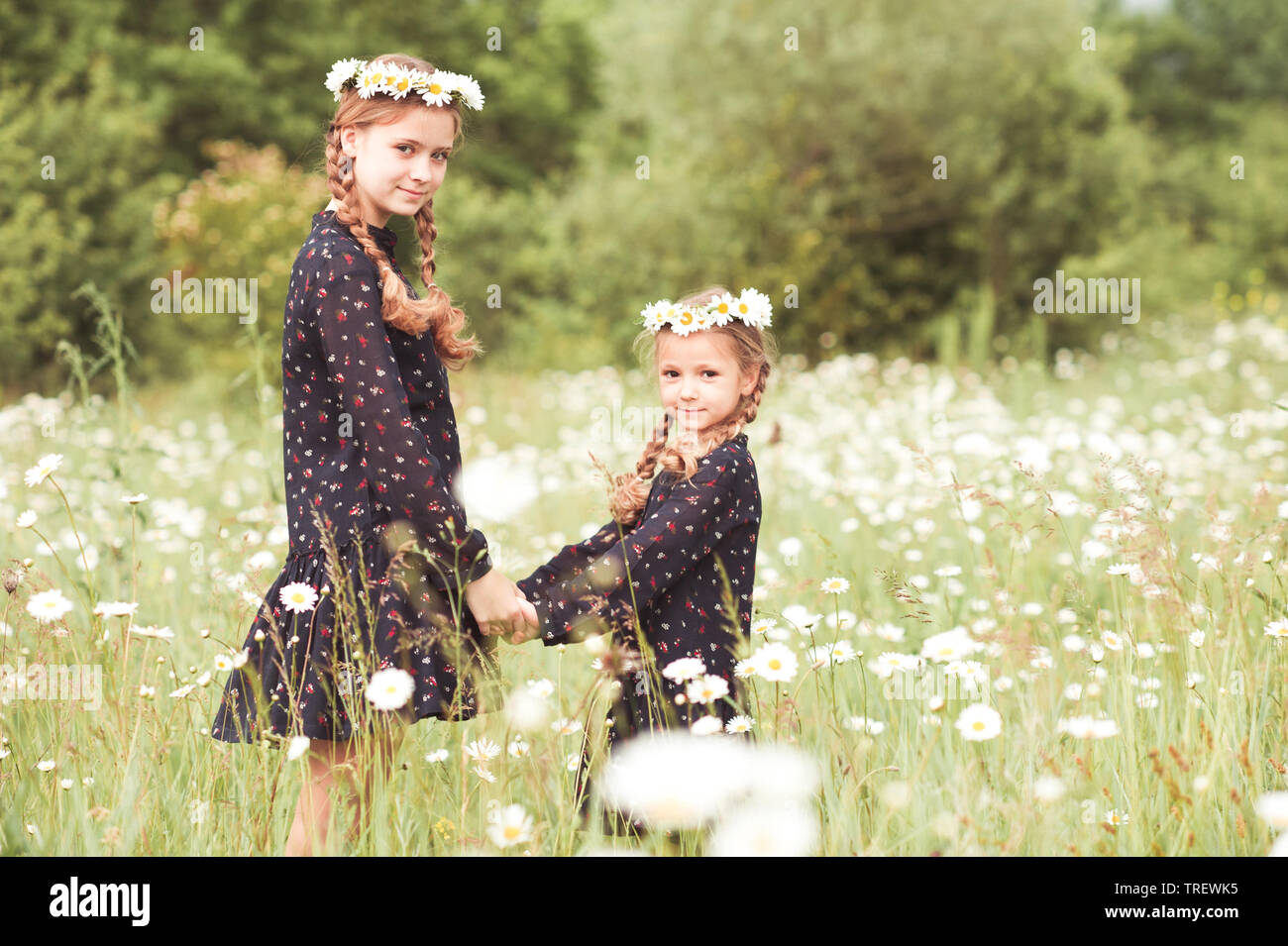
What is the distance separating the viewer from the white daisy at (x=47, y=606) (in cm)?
213

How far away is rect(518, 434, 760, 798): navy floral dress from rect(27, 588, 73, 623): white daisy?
0.88 meters

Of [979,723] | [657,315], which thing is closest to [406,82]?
[657,315]

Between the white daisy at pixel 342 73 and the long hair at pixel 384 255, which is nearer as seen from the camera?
the long hair at pixel 384 255

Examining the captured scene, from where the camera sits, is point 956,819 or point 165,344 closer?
point 956,819

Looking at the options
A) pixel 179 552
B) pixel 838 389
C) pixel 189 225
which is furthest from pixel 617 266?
pixel 179 552

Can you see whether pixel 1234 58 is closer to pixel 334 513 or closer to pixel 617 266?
pixel 617 266

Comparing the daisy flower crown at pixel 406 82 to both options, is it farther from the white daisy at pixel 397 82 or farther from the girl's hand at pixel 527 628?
the girl's hand at pixel 527 628

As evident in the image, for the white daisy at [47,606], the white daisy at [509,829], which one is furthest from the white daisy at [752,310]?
the white daisy at [47,606]

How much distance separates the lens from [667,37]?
43.3ft

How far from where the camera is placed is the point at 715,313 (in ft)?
7.60

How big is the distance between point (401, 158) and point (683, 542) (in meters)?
0.91

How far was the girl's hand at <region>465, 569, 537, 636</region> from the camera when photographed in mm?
2105

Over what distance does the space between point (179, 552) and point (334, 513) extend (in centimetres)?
228

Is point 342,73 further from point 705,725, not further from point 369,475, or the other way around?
point 705,725
